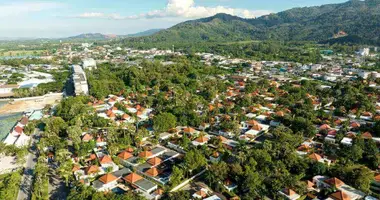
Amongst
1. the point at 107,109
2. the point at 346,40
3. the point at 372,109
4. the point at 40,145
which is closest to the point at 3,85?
the point at 107,109

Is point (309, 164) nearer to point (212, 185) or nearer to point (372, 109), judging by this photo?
point (212, 185)

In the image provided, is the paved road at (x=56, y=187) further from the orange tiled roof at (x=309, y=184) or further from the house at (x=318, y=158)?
the house at (x=318, y=158)

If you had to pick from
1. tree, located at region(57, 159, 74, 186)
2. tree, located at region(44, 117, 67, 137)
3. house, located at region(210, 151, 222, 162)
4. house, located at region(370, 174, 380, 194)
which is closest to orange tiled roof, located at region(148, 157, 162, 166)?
house, located at region(210, 151, 222, 162)

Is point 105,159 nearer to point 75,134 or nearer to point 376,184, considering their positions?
point 75,134

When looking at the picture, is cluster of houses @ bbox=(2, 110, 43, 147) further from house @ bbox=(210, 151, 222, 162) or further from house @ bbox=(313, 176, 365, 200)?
house @ bbox=(313, 176, 365, 200)

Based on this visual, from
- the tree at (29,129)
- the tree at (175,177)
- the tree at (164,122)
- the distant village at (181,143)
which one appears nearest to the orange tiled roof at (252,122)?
the distant village at (181,143)

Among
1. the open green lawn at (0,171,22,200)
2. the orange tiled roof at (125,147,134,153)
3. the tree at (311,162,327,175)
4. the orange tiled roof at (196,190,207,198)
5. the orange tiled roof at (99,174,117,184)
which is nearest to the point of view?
the open green lawn at (0,171,22,200)

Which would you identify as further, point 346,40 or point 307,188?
point 346,40
